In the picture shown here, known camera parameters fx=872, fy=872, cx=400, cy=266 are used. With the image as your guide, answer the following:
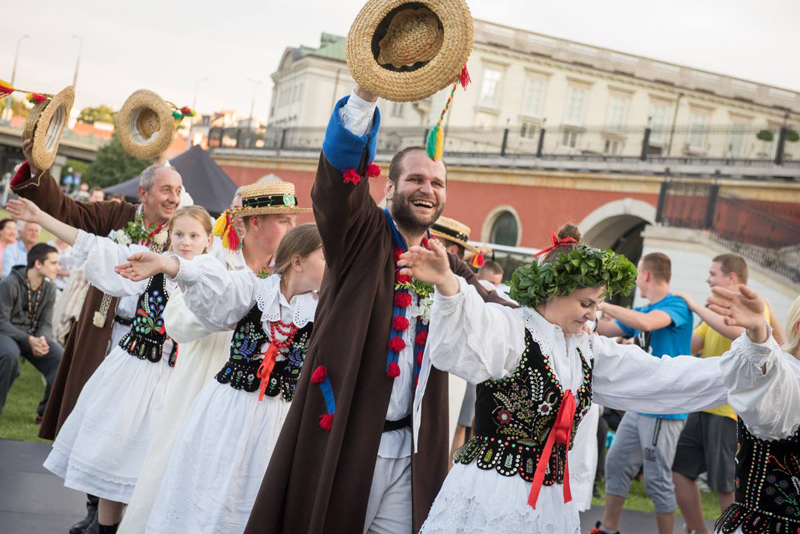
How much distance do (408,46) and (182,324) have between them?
1946mm

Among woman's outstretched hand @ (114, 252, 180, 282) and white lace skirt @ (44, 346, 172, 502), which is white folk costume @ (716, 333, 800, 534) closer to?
woman's outstretched hand @ (114, 252, 180, 282)

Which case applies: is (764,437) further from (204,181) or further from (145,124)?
(204,181)

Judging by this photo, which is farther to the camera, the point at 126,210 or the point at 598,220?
the point at 598,220

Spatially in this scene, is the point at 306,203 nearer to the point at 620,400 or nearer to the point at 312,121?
the point at 312,121

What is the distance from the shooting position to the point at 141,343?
4.79m

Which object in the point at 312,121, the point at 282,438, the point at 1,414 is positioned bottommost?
the point at 1,414

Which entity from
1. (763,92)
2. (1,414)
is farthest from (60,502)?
(763,92)

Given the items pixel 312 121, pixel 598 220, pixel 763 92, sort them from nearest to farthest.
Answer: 1. pixel 598 220
2. pixel 763 92
3. pixel 312 121

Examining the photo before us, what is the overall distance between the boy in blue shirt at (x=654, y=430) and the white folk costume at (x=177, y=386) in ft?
9.42

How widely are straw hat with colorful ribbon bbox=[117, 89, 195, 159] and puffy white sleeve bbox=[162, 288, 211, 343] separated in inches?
69.7

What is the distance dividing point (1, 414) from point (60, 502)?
271 cm

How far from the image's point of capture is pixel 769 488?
318cm

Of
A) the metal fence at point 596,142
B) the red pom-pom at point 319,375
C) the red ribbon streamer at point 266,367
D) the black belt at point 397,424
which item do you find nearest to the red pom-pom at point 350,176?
the red pom-pom at point 319,375

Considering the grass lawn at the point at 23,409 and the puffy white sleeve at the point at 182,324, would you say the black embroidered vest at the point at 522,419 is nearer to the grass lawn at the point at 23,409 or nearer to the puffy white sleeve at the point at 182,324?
the puffy white sleeve at the point at 182,324
